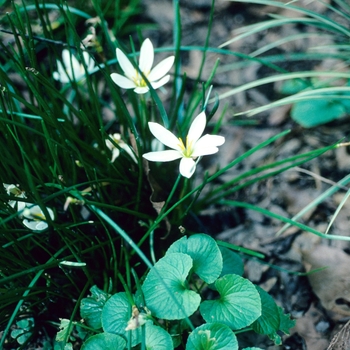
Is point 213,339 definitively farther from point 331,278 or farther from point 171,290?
point 331,278

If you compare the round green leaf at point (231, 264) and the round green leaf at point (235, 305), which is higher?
the round green leaf at point (235, 305)

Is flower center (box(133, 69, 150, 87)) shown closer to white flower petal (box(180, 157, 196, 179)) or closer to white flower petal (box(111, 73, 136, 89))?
white flower petal (box(111, 73, 136, 89))

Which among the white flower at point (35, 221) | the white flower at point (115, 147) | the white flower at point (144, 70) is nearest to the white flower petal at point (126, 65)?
the white flower at point (144, 70)

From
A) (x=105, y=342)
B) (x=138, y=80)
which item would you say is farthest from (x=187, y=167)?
(x=105, y=342)

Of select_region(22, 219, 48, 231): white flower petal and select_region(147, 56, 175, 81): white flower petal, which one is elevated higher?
select_region(147, 56, 175, 81): white flower petal

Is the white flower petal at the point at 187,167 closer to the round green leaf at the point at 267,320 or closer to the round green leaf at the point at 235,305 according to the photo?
the round green leaf at the point at 235,305

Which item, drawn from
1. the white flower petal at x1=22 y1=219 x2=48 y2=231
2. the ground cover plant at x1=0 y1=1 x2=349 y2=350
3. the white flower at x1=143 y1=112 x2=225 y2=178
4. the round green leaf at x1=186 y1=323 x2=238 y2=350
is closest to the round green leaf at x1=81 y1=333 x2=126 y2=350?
the ground cover plant at x1=0 y1=1 x2=349 y2=350

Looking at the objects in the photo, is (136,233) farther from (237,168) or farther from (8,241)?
(237,168)

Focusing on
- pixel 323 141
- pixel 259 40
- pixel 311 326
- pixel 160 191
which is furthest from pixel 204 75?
pixel 311 326
